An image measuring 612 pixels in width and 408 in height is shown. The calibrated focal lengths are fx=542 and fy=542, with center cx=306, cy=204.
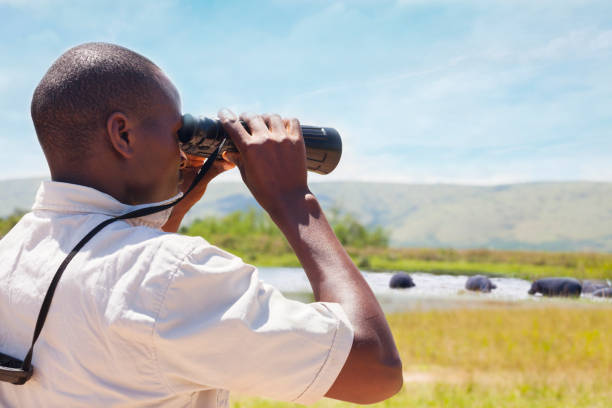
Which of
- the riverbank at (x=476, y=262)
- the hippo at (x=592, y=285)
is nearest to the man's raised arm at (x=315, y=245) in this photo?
the hippo at (x=592, y=285)

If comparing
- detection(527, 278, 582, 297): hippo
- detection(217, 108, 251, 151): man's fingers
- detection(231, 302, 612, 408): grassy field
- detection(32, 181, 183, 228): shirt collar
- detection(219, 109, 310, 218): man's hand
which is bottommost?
detection(527, 278, 582, 297): hippo

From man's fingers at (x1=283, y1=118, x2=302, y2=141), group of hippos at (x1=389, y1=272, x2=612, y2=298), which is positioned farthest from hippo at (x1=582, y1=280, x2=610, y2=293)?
man's fingers at (x1=283, y1=118, x2=302, y2=141)

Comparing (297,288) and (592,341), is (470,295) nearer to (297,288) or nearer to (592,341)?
(297,288)

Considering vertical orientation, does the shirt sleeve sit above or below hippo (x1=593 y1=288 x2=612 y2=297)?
above

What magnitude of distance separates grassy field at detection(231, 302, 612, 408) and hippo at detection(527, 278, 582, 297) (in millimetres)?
1622

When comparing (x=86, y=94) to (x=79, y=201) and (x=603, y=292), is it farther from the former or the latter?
(x=603, y=292)

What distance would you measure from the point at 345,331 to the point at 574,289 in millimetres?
12583

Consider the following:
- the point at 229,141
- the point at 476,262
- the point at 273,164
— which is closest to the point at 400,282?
the point at 476,262

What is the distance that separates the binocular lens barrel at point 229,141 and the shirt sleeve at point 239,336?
334 millimetres

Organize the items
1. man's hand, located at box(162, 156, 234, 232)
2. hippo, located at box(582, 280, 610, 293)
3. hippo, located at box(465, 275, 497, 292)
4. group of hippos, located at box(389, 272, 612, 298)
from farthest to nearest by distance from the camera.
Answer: hippo, located at box(465, 275, 497, 292)
hippo, located at box(582, 280, 610, 293)
group of hippos, located at box(389, 272, 612, 298)
man's hand, located at box(162, 156, 234, 232)

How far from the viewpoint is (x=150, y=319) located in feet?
2.64

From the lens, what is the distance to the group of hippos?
1184 centimetres

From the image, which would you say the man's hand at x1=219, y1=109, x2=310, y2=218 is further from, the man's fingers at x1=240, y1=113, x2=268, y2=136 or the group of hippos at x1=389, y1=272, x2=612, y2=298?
the group of hippos at x1=389, y1=272, x2=612, y2=298

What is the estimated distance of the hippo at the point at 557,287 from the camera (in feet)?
39.0
